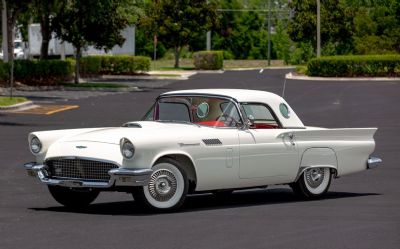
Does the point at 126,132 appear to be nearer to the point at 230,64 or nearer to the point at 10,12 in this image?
the point at 10,12

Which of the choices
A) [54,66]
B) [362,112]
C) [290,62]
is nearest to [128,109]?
[362,112]

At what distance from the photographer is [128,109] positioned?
121 ft

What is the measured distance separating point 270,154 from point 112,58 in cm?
5945

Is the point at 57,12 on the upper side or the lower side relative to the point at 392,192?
upper

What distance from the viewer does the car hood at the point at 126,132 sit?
471 inches

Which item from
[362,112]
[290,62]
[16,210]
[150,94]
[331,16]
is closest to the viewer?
[16,210]

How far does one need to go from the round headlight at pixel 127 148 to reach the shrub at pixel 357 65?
182 feet

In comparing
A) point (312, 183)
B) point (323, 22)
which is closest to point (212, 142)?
point (312, 183)

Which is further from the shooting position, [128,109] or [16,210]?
[128,109]

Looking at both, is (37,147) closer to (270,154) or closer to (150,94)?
(270,154)

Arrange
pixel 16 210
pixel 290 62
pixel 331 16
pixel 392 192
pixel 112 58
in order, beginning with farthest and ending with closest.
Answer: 1. pixel 290 62
2. pixel 331 16
3. pixel 112 58
4. pixel 392 192
5. pixel 16 210

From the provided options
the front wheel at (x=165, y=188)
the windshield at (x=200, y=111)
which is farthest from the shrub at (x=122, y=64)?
the front wheel at (x=165, y=188)

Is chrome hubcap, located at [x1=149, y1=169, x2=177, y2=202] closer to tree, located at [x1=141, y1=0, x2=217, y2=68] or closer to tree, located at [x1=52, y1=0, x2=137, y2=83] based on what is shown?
tree, located at [x1=52, y1=0, x2=137, y2=83]

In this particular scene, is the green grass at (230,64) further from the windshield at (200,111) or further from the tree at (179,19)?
the windshield at (200,111)
